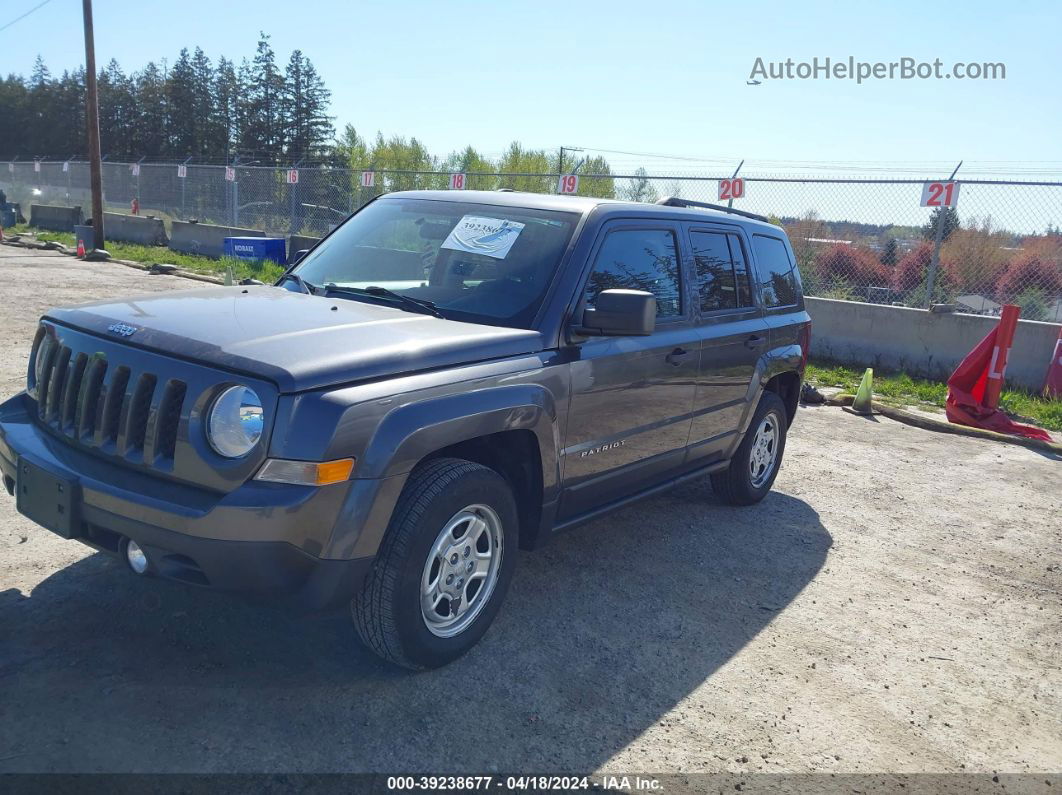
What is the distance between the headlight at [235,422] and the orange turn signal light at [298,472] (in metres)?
0.11

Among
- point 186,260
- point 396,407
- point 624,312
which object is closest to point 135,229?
point 186,260

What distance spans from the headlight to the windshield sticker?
1.57m

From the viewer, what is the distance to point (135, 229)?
75.4 ft

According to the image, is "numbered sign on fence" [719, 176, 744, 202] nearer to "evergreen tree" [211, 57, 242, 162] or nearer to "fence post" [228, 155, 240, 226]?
"fence post" [228, 155, 240, 226]

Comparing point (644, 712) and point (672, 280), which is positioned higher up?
point (672, 280)

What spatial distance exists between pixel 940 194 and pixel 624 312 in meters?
8.94

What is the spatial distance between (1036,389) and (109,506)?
10.0 metres

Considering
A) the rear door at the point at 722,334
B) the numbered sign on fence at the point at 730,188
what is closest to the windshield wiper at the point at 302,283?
the rear door at the point at 722,334

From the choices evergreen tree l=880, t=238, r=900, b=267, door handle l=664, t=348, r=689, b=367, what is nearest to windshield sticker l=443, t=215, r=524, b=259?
door handle l=664, t=348, r=689, b=367

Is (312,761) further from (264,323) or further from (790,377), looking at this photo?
(790,377)

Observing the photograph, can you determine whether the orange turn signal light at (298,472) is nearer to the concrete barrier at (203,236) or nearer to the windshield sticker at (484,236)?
the windshield sticker at (484,236)

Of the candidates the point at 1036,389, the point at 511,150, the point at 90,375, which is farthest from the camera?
the point at 511,150

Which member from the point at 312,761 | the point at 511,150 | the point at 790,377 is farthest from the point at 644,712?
the point at 511,150

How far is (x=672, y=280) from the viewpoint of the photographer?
4.73m
